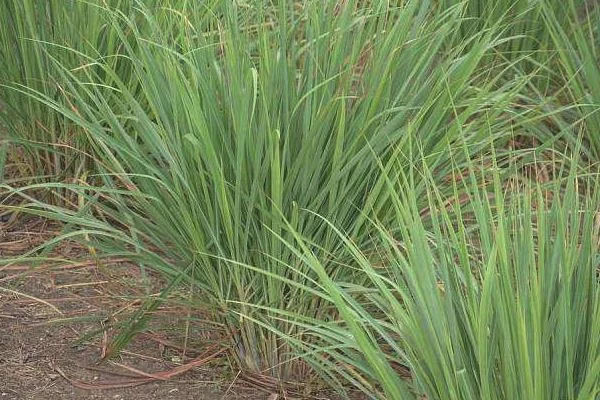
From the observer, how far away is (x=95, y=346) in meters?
2.71

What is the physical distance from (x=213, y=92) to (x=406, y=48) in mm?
487

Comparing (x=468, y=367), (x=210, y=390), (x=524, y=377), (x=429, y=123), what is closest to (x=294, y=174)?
(x=429, y=123)

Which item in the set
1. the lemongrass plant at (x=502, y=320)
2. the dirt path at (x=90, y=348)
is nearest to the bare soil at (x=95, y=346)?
the dirt path at (x=90, y=348)

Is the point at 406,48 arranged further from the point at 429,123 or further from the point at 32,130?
the point at 32,130

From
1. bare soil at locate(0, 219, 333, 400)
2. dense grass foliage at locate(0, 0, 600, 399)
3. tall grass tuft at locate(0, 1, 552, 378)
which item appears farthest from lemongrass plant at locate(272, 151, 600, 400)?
bare soil at locate(0, 219, 333, 400)

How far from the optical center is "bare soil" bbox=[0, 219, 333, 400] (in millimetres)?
2580

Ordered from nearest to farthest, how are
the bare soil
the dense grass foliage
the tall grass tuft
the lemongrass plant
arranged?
the lemongrass plant < the dense grass foliage < the tall grass tuft < the bare soil

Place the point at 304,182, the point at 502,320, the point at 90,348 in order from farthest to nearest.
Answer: the point at 90,348 → the point at 304,182 → the point at 502,320

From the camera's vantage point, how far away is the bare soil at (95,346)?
2.58 meters

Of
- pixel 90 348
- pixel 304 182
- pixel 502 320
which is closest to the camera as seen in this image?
pixel 502 320

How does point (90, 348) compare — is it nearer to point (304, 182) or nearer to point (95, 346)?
point (95, 346)

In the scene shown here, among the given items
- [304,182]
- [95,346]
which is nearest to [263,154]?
[304,182]

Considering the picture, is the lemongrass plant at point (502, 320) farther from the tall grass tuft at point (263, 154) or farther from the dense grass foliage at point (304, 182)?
the tall grass tuft at point (263, 154)

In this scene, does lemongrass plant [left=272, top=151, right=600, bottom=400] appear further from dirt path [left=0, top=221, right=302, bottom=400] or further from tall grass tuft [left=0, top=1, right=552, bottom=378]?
dirt path [left=0, top=221, right=302, bottom=400]
